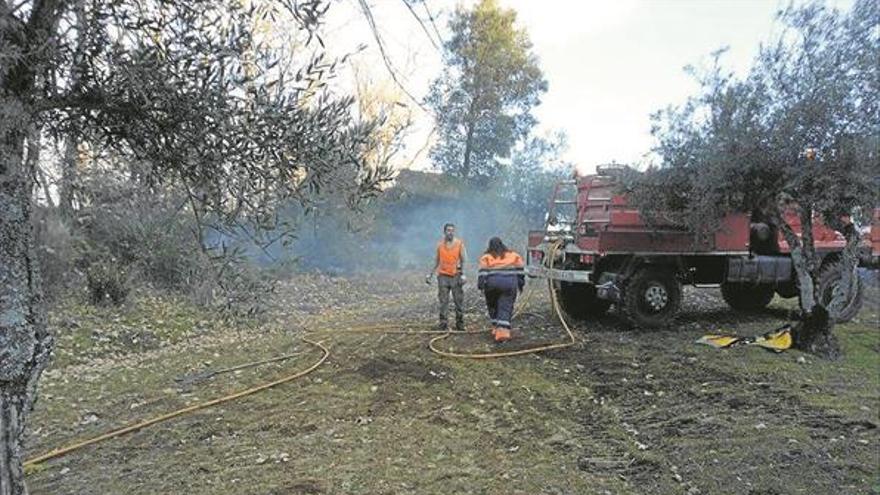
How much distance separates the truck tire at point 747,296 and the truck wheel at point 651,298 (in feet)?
8.13

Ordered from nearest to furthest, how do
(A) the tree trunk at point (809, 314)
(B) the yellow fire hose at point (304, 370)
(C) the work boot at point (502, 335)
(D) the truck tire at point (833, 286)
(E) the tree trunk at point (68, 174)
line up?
(E) the tree trunk at point (68, 174) < (B) the yellow fire hose at point (304, 370) < (A) the tree trunk at point (809, 314) < (C) the work boot at point (502, 335) < (D) the truck tire at point (833, 286)

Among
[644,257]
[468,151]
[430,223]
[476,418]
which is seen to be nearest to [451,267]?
[644,257]

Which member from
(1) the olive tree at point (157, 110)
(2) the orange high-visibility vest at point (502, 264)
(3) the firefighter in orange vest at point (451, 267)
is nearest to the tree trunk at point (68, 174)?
(1) the olive tree at point (157, 110)

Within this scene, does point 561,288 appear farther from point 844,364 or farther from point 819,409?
point 819,409

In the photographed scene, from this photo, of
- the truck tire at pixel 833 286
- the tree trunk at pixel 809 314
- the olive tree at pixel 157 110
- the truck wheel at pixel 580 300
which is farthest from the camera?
the truck wheel at pixel 580 300

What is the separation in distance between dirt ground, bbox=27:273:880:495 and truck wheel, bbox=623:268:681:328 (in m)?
0.22

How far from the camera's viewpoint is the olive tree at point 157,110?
9.09ft

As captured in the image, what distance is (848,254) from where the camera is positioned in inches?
290

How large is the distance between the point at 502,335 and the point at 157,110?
6189mm

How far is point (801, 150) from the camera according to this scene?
22.7ft

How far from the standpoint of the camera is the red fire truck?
29.2 ft

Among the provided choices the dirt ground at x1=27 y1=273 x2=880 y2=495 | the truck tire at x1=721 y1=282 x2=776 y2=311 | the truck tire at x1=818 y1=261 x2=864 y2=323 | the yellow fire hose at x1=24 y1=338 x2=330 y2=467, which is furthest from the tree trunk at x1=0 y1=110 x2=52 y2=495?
the truck tire at x1=721 y1=282 x2=776 y2=311

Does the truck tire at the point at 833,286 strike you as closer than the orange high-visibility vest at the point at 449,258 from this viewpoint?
No

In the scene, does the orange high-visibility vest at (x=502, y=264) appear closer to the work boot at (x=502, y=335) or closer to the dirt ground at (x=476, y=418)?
the work boot at (x=502, y=335)
